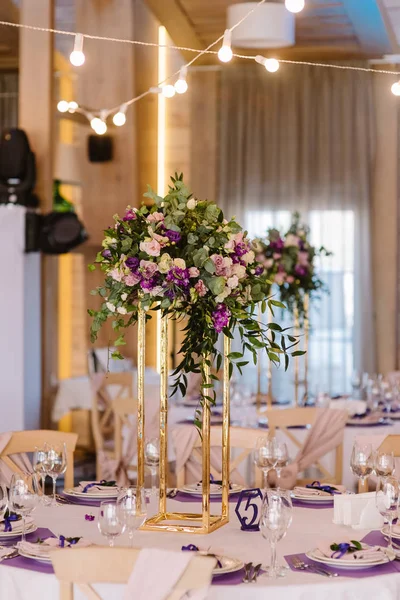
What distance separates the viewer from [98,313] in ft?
10.0

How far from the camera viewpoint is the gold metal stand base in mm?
3059

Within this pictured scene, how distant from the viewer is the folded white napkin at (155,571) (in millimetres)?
2080

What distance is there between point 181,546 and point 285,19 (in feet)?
17.9

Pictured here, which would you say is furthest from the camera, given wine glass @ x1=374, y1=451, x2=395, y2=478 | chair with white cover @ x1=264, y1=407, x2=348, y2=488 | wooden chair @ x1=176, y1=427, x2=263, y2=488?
chair with white cover @ x1=264, y1=407, x2=348, y2=488

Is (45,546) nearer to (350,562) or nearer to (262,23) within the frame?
(350,562)

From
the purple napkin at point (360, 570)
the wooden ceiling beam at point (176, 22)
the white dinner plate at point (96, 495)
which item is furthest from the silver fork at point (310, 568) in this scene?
the wooden ceiling beam at point (176, 22)

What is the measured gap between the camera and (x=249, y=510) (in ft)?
11.2

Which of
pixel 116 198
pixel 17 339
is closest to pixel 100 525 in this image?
pixel 17 339

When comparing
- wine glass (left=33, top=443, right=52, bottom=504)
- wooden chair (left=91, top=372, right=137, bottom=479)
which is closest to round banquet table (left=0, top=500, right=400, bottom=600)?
wine glass (left=33, top=443, right=52, bottom=504)

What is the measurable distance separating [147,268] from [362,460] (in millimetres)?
1139

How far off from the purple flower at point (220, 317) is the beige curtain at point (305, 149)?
6.61 meters

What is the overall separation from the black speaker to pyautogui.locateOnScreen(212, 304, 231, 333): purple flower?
19.3ft

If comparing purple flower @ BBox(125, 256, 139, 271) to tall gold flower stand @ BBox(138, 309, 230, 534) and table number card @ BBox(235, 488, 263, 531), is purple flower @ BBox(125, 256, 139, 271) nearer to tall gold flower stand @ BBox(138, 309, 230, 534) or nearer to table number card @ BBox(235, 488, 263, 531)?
tall gold flower stand @ BBox(138, 309, 230, 534)

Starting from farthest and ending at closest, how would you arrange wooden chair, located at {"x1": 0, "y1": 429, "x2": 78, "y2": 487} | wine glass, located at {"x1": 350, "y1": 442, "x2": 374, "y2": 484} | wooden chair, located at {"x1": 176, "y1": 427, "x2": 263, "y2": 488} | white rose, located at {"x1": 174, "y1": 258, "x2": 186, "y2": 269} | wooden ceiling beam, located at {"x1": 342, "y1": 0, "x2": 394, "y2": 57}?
wooden ceiling beam, located at {"x1": 342, "y1": 0, "x2": 394, "y2": 57} < wooden chair, located at {"x1": 176, "y1": 427, "x2": 263, "y2": 488} < wooden chair, located at {"x1": 0, "y1": 429, "x2": 78, "y2": 487} < wine glass, located at {"x1": 350, "y1": 442, "x2": 374, "y2": 484} < white rose, located at {"x1": 174, "y1": 258, "x2": 186, "y2": 269}
